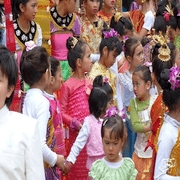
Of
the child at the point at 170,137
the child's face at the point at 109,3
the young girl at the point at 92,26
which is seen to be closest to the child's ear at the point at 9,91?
the child at the point at 170,137

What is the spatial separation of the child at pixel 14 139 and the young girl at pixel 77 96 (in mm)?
2099

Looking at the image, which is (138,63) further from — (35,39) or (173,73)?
(173,73)

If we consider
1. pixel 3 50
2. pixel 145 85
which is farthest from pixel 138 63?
pixel 3 50

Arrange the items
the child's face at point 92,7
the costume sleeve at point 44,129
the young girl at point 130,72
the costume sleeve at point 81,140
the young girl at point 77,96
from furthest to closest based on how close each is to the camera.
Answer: the child's face at point 92,7 < the young girl at point 130,72 < the young girl at point 77,96 < the costume sleeve at point 81,140 < the costume sleeve at point 44,129

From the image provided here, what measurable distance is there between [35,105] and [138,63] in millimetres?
2133

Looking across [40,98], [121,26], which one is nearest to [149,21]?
[121,26]

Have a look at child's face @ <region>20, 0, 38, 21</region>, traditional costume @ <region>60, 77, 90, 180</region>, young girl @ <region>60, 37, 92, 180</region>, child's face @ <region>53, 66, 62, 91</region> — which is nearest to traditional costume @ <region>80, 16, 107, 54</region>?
child's face @ <region>20, 0, 38, 21</region>

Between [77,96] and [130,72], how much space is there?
39.2 inches

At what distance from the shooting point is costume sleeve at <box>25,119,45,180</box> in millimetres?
2662

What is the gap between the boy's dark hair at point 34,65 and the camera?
3.89 meters

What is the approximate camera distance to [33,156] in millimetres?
2672

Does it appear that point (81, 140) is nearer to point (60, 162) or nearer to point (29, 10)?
point (60, 162)

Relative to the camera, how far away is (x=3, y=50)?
2744mm

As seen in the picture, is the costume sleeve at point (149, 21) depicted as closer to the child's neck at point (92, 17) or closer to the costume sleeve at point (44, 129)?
the child's neck at point (92, 17)
